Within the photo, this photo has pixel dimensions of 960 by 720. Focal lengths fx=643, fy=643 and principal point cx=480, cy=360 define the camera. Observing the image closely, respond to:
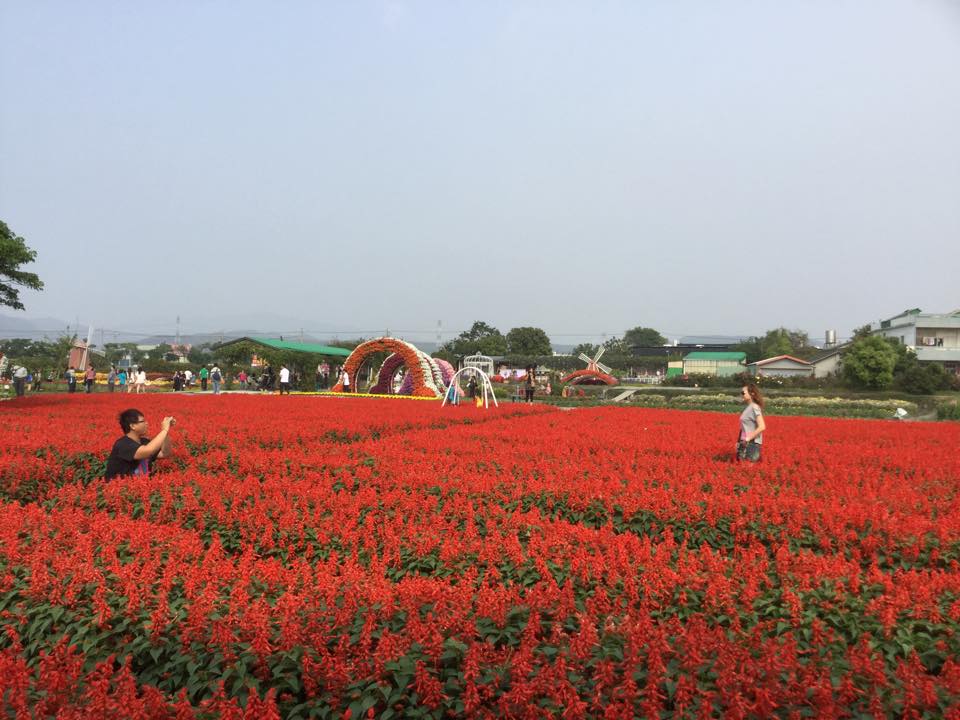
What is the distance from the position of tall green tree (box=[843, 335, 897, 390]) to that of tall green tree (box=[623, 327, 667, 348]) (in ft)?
278

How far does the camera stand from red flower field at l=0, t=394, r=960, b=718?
2.68 m

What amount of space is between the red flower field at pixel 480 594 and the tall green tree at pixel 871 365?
34.9 meters

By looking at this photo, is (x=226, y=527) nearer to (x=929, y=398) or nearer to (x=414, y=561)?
(x=414, y=561)

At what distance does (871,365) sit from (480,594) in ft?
137

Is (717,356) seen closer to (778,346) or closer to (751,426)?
(778,346)

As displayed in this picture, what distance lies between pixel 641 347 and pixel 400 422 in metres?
105

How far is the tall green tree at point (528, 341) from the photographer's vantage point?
9119 centimetres

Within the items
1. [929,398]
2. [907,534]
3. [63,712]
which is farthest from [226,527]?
[929,398]

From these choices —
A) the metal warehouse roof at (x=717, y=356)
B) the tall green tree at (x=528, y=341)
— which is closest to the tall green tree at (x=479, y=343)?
the tall green tree at (x=528, y=341)

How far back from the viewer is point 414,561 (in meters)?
4.52

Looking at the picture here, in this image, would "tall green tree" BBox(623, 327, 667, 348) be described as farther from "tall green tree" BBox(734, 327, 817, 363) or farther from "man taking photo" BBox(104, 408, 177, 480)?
"man taking photo" BBox(104, 408, 177, 480)

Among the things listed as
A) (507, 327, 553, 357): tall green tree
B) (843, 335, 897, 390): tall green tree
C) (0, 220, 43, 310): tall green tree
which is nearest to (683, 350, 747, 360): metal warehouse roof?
(507, 327, 553, 357): tall green tree

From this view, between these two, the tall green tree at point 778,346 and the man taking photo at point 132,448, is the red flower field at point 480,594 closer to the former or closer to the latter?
the man taking photo at point 132,448

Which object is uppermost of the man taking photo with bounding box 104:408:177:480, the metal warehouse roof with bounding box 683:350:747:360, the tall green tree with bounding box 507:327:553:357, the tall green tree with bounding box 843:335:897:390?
the tall green tree with bounding box 507:327:553:357
